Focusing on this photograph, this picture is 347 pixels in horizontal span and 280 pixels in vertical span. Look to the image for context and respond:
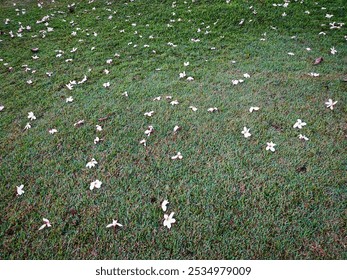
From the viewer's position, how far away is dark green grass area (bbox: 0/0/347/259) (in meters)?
2.34

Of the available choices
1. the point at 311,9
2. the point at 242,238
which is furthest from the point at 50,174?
the point at 311,9

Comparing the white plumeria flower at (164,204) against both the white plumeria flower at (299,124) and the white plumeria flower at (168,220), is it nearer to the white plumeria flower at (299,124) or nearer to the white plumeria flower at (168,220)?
the white plumeria flower at (168,220)

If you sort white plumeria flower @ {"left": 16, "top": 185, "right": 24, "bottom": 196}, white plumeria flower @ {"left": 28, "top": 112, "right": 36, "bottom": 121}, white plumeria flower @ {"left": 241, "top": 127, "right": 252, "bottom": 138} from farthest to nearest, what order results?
white plumeria flower @ {"left": 28, "top": 112, "right": 36, "bottom": 121} → white plumeria flower @ {"left": 241, "top": 127, "right": 252, "bottom": 138} → white plumeria flower @ {"left": 16, "top": 185, "right": 24, "bottom": 196}

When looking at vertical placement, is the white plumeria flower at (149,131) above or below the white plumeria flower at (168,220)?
above

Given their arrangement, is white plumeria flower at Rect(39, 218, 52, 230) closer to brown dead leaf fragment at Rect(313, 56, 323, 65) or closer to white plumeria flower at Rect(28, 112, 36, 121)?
white plumeria flower at Rect(28, 112, 36, 121)

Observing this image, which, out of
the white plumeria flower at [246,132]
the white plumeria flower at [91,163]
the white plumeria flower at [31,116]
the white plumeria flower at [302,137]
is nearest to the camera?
the white plumeria flower at [91,163]

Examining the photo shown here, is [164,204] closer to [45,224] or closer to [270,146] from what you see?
[45,224]

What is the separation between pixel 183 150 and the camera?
10.4 feet

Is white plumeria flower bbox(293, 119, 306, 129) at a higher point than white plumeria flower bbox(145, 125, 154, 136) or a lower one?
higher

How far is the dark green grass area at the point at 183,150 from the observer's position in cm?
234

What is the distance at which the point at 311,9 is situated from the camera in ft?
21.1

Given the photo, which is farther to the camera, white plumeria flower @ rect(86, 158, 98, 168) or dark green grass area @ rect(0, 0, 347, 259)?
white plumeria flower @ rect(86, 158, 98, 168)

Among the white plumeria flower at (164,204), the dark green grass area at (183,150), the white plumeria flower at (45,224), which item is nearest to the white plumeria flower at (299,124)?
the dark green grass area at (183,150)

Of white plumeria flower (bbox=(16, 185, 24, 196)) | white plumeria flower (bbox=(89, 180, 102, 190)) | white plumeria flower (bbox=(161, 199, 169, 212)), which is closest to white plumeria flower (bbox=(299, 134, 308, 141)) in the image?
white plumeria flower (bbox=(161, 199, 169, 212))
